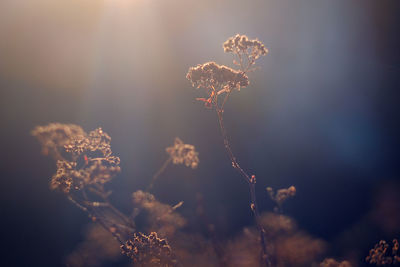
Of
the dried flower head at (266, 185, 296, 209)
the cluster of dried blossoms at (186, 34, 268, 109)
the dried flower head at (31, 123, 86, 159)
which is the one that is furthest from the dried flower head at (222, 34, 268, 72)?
the dried flower head at (31, 123, 86, 159)

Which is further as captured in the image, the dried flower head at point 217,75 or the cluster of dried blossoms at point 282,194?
the cluster of dried blossoms at point 282,194

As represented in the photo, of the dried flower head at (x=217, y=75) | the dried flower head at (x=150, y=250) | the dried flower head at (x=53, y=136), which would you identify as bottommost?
the dried flower head at (x=150, y=250)

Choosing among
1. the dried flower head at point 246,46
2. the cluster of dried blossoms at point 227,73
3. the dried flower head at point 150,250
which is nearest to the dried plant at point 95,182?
the dried flower head at point 150,250

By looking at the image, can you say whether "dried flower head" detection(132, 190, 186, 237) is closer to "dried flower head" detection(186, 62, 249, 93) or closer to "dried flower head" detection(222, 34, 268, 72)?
"dried flower head" detection(186, 62, 249, 93)

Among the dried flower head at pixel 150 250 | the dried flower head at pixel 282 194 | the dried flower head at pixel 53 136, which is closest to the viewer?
the dried flower head at pixel 150 250

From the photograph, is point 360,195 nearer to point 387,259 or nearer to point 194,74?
point 387,259

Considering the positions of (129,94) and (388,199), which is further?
(129,94)

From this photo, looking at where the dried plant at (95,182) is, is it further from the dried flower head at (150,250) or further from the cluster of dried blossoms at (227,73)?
the cluster of dried blossoms at (227,73)

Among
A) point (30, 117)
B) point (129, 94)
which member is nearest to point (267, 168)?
point (129, 94)

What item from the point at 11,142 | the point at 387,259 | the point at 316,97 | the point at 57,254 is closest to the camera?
the point at 387,259
